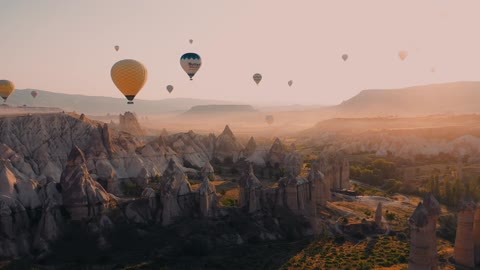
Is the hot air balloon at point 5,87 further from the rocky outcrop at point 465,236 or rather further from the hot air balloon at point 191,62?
the rocky outcrop at point 465,236

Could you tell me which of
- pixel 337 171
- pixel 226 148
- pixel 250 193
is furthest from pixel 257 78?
pixel 250 193

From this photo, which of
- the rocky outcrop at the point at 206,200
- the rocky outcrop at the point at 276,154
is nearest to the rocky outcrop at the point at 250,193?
the rocky outcrop at the point at 206,200

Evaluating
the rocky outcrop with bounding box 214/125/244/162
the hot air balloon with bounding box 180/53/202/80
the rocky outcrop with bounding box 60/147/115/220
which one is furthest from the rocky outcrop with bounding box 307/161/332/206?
the rocky outcrop with bounding box 214/125/244/162

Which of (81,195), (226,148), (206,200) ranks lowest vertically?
(206,200)

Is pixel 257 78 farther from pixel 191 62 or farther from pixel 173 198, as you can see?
pixel 173 198

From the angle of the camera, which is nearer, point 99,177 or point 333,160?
point 99,177

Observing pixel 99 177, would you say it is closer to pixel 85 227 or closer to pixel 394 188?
pixel 85 227

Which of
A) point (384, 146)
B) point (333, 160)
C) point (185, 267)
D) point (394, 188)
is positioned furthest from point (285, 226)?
point (384, 146)
